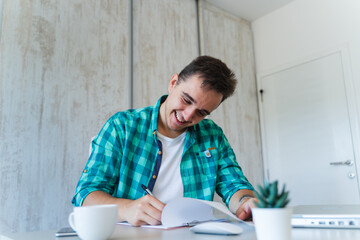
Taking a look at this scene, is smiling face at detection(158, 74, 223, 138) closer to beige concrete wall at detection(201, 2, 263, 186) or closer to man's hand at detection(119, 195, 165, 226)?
man's hand at detection(119, 195, 165, 226)

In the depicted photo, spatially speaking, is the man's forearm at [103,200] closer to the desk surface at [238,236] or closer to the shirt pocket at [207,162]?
the desk surface at [238,236]

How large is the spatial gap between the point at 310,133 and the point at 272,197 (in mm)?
2754

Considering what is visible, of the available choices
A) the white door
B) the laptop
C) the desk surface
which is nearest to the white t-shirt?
the desk surface

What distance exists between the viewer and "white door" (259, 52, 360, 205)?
104 inches

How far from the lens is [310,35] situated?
9.73 ft

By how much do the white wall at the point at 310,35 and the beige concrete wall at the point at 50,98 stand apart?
6.26ft

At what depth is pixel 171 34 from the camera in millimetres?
2633

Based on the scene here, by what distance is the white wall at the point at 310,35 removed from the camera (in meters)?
2.63

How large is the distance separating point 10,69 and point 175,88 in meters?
1.11

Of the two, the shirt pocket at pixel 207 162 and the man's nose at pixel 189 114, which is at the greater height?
the man's nose at pixel 189 114

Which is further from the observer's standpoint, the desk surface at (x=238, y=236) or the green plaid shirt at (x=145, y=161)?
the green plaid shirt at (x=145, y=161)

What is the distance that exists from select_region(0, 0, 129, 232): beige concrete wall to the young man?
2.58ft

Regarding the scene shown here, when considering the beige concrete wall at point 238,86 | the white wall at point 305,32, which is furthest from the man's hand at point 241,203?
the white wall at point 305,32

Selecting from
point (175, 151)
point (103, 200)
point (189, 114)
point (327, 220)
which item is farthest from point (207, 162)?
point (327, 220)
